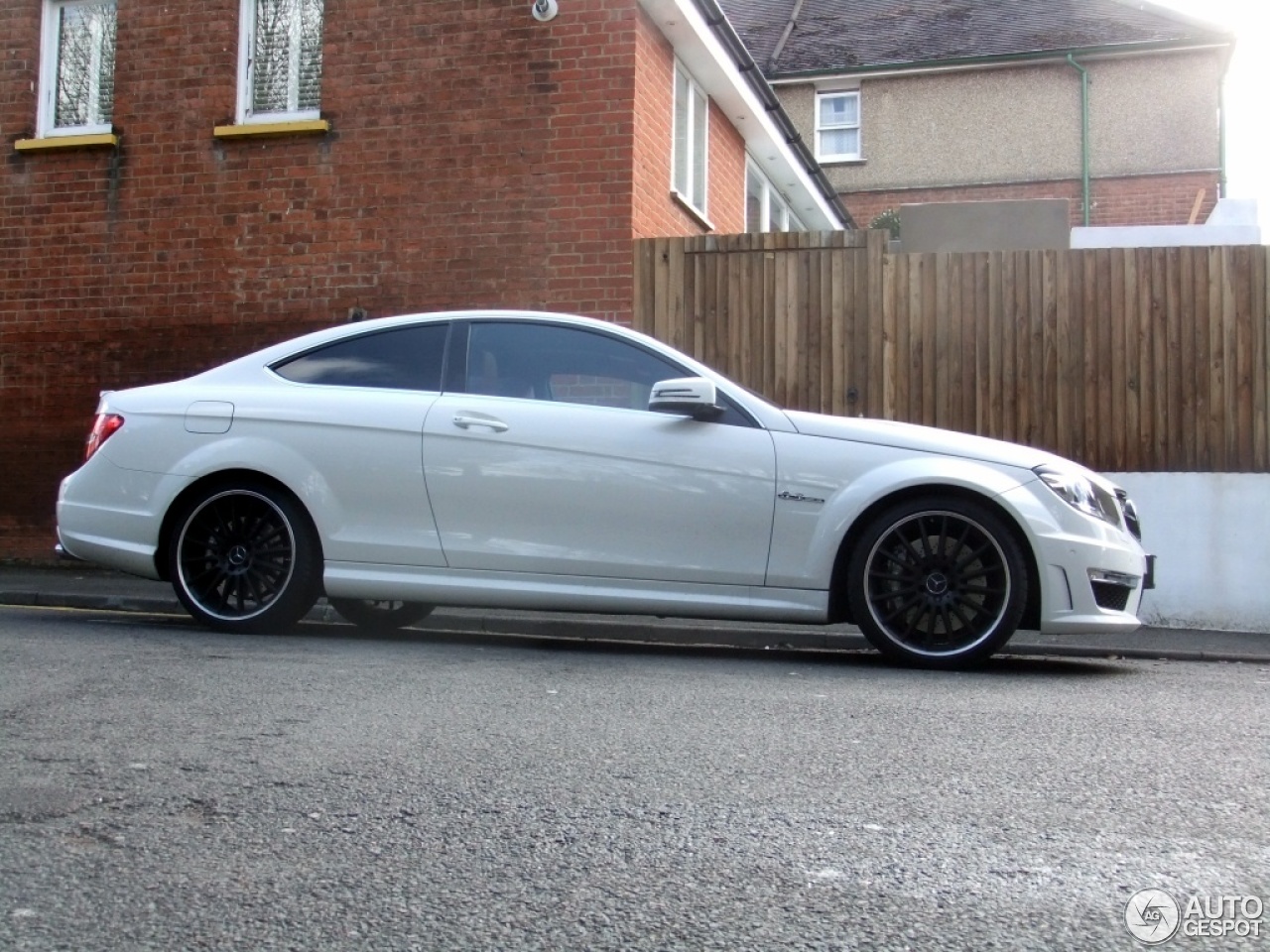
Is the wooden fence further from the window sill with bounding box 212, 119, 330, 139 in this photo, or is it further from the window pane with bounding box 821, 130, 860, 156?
the window pane with bounding box 821, 130, 860, 156

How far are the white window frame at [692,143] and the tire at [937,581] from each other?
7077 mm

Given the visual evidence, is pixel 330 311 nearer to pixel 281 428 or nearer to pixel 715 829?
pixel 281 428

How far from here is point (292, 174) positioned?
39.5 feet

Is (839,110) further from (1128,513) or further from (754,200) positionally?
(1128,513)

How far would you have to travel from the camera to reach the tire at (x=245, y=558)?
6812mm

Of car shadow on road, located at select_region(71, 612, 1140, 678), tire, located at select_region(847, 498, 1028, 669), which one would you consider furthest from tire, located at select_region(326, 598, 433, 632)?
tire, located at select_region(847, 498, 1028, 669)

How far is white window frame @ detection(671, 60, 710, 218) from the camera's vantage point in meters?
13.3

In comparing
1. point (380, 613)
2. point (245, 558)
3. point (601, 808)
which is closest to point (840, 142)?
point (380, 613)

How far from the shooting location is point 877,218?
29109 millimetres

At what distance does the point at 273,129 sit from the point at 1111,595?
8.46 metres

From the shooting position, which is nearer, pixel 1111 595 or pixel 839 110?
pixel 1111 595

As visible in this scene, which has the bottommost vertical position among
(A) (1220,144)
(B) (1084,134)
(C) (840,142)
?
(A) (1220,144)

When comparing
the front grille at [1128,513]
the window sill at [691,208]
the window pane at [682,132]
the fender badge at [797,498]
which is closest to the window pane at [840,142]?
the window sill at [691,208]

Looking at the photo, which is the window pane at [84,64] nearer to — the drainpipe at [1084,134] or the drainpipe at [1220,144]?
the drainpipe at [1084,134]
